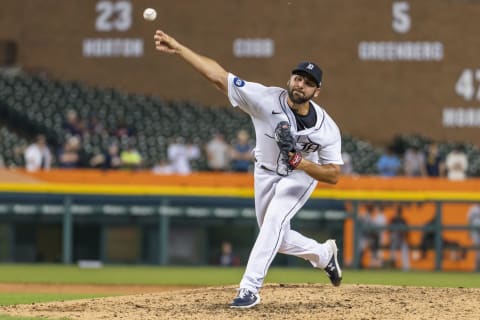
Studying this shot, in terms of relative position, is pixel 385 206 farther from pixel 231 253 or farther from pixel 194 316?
pixel 194 316

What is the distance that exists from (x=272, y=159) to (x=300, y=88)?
58 centimetres

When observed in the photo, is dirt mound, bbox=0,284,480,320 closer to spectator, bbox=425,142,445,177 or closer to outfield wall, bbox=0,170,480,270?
outfield wall, bbox=0,170,480,270

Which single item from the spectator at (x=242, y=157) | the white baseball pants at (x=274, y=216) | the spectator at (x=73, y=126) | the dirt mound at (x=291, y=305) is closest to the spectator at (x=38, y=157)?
the spectator at (x=73, y=126)

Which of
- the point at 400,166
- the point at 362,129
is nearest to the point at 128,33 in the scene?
the point at 362,129

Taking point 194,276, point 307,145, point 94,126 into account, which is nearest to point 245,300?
point 307,145

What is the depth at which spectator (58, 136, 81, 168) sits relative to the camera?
16703 mm

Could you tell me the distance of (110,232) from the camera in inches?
620

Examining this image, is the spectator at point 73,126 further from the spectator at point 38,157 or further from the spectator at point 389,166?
the spectator at point 389,166

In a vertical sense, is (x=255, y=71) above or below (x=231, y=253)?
above

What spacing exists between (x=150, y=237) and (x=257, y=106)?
8.05m

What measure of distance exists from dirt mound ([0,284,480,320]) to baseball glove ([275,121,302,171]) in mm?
1005

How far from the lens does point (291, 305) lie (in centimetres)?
803

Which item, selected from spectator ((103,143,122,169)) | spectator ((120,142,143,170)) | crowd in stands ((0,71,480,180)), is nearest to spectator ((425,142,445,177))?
crowd in stands ((0,71,480,180))

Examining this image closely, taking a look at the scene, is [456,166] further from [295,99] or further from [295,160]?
[295,160]
